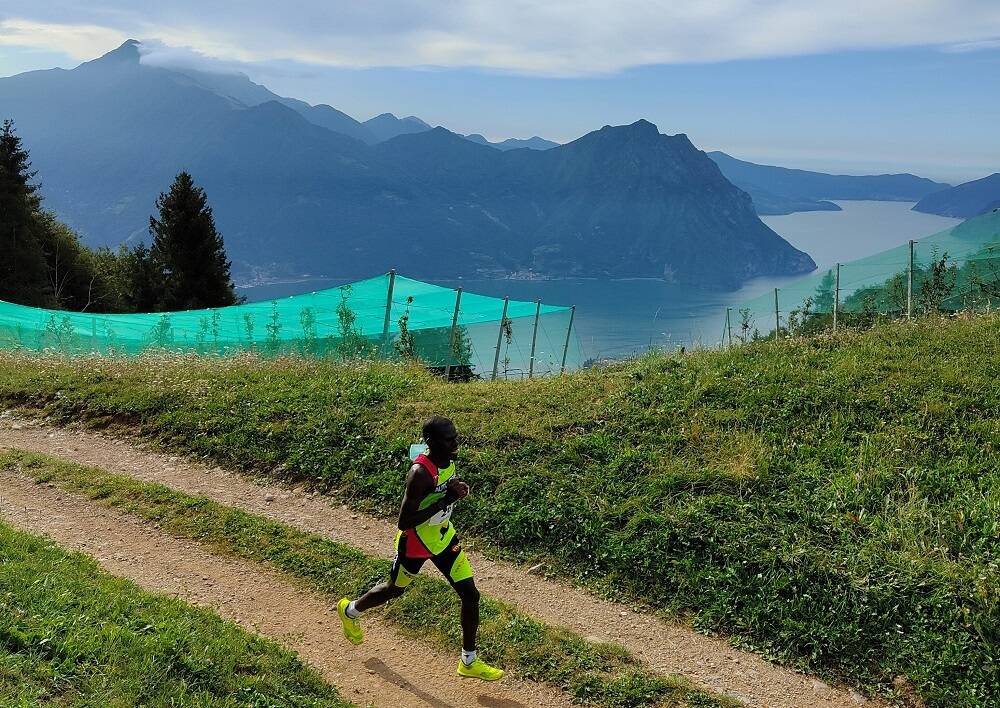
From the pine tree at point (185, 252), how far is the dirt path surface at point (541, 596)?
37922 millimetres

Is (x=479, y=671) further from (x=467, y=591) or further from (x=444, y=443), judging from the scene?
(x=444, y=443)

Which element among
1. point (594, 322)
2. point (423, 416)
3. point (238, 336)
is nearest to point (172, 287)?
point (238, 336)

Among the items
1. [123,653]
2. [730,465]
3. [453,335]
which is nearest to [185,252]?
[453,335]

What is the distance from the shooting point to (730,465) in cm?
774

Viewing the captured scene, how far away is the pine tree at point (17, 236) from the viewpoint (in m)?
38.7

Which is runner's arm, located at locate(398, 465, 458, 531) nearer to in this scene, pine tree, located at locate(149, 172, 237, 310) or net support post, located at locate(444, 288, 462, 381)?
net support post, located at locate(444, 288, 462, 381)

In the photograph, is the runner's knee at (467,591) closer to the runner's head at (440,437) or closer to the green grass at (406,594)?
the green grass at (406,594)

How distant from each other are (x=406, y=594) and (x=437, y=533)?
1560 mm

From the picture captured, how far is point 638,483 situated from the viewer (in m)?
7.76

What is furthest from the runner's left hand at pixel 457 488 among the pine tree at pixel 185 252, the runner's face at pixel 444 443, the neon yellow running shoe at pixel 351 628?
the pine tree at pixel 185 252

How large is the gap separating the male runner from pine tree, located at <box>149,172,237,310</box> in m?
44.1

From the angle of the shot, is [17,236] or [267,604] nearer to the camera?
[267,604]

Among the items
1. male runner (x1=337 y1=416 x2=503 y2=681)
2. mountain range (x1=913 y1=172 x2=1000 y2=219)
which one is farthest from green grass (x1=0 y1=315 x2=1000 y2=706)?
mountain range (x1=913 y1=172 x2=1000 y2=219)

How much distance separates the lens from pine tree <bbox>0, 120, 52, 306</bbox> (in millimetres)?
38719
